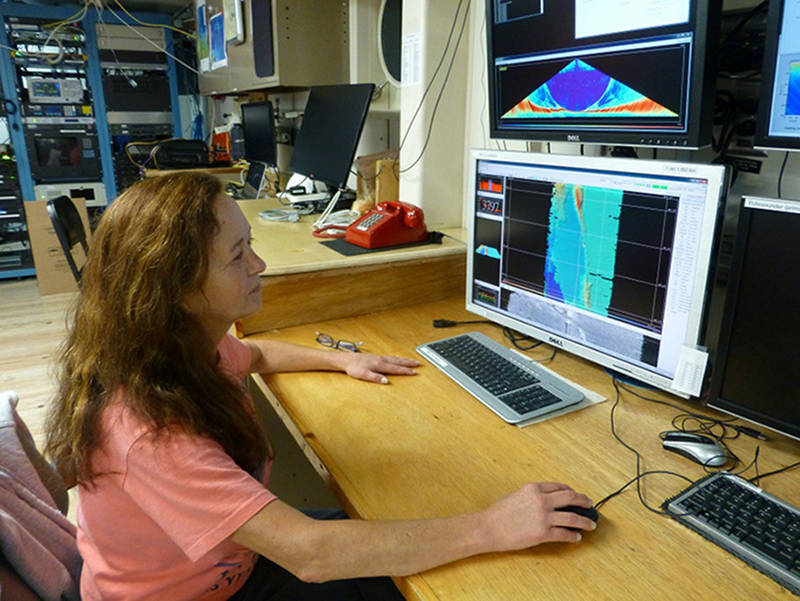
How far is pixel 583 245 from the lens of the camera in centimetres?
114

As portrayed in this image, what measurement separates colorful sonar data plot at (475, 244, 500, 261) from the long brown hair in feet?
2.44

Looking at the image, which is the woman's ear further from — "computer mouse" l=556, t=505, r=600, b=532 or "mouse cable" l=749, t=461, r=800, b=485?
"mouse cable" l=749, t=461, r=800, b=485

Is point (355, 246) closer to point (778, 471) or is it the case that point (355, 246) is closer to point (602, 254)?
point (602, 254)

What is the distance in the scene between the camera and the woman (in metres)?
0.69

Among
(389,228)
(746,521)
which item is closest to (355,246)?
(389,228)

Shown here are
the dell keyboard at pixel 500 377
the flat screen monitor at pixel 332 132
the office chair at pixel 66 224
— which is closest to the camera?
the dell keyboard at pixel 500 377

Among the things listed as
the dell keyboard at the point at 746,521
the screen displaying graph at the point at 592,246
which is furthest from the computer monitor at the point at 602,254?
the dell keyboard at the point at 746,521

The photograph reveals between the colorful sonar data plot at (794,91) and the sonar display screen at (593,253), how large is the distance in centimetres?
16

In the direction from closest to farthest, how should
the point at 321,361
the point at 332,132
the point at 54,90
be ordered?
the point at 321,361 → the point at 332,132 → the point at 54,90

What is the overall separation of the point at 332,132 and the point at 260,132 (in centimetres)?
116

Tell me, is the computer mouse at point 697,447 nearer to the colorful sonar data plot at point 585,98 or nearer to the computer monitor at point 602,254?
the computer monitor at point 602,254

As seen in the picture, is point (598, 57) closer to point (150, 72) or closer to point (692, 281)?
point (692, 281)

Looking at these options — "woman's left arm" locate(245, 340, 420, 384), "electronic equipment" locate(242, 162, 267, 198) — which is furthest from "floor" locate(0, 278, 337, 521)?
"electronic equipment" locate(242, 162, 267, 198)

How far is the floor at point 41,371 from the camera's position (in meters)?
1.62
